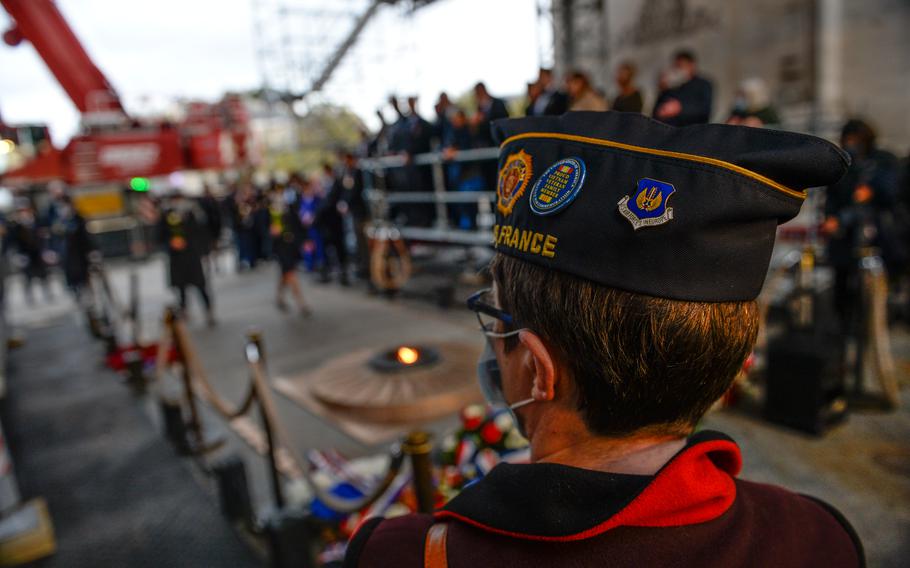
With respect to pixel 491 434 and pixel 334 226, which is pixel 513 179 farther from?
pixel 334 226

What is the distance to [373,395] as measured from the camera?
2.87m

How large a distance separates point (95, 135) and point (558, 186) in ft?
53.7

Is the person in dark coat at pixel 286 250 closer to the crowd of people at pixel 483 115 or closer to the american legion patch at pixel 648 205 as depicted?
the crowd of people at pixel 483 115

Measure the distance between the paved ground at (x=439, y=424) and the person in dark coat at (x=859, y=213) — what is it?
2.30 feet

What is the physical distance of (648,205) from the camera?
76 centimetres

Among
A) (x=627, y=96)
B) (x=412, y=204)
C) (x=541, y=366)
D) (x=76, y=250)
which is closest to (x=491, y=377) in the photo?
(x=541, y=366)

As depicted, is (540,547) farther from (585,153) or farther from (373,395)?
(373,395)

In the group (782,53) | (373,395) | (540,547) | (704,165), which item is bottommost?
(373,395)

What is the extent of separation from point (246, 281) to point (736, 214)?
11943 millimetres

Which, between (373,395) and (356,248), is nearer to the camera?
(373,395)

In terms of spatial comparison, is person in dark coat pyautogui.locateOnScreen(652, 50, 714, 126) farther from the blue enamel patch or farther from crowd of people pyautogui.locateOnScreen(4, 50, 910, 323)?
the blue enamel patch

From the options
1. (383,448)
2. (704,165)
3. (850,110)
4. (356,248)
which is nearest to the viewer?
(704,165)

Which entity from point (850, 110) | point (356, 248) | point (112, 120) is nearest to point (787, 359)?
point (356, 248)

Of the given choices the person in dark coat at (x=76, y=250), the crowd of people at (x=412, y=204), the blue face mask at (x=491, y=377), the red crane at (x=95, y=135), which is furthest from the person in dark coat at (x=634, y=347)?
the red crane at (x=95, y=135)
